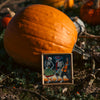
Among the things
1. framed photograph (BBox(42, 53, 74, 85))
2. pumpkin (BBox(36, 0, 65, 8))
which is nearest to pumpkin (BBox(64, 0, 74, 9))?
pumpkin (BBox(36, 0, 65, 8))

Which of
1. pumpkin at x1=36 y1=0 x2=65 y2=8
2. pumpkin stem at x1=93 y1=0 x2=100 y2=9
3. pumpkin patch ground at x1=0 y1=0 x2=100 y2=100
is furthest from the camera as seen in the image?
pumpkin at x1=36 y1=0 x2=65 y2=8

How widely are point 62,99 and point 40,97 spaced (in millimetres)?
433

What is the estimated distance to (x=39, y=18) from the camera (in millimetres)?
3471

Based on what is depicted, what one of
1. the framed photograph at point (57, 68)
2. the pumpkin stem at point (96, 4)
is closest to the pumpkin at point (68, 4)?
the pumpkin stem at point (96, 4)

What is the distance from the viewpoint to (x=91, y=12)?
513 cm

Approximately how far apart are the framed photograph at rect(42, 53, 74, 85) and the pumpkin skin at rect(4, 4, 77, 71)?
5.1 inches

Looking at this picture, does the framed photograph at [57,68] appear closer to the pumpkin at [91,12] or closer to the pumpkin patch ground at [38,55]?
the pumpkin patch ground at [38,55]

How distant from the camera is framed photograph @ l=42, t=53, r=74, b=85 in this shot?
3.41 meters

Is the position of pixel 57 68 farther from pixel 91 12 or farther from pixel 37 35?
pixel 91 12

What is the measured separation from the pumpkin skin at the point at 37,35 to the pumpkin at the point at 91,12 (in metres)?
1.77

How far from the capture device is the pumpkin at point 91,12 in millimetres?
5062

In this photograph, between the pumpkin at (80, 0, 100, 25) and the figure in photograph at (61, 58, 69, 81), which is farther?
the pumpkin at (80, 0, 100, 25)

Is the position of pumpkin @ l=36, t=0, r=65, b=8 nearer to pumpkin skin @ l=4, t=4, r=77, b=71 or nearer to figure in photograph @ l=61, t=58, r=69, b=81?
pumpkin skin @ l=4, t=4, r=77, b=71

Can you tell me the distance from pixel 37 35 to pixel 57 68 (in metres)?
0.78
